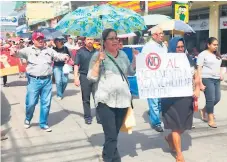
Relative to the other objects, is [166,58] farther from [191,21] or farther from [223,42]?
[191,21]

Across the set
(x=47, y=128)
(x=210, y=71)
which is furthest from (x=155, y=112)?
(x=47, y=128)

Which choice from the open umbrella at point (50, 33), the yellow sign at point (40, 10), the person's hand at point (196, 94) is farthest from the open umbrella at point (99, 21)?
the yellow sign at point (40, 10)

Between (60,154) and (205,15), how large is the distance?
47.3ft

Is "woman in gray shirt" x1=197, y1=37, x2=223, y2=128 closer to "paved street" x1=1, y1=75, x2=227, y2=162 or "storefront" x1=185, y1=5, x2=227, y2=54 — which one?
"paved street" x1=1, y1=75, x2=227, y2=162

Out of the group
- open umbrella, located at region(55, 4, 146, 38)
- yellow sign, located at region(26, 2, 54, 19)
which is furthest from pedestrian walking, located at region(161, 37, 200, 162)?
yellow sign, located at region(26, 2, 54, 19)

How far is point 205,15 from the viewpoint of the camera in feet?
58.0

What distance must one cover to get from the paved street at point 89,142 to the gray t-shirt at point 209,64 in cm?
94

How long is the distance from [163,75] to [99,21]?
45.6 inches

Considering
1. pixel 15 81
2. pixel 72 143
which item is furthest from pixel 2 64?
pixel 72 143

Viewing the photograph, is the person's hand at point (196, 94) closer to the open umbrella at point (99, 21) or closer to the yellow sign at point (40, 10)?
the open umbrella at point (99, 21)

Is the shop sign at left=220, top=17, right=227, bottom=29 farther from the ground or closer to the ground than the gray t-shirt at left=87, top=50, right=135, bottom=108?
farther from the ground

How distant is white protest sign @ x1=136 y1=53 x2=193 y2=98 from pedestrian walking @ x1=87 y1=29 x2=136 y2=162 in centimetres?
48

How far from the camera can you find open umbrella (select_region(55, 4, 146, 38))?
4.85 m

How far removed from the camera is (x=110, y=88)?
13.9 ft
